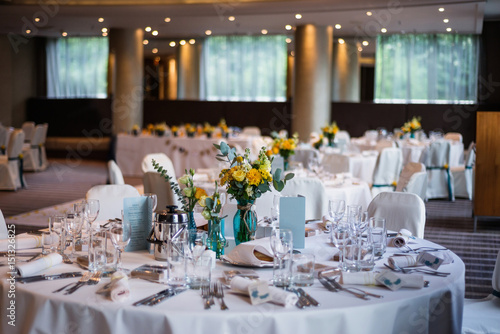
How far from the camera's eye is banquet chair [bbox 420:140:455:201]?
32.1 feet

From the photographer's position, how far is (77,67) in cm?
1886

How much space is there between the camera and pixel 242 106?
16.8m

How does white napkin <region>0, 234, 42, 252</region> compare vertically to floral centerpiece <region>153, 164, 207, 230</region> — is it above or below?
below

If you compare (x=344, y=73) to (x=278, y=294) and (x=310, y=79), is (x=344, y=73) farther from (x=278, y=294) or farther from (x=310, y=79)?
(x=278, y=294)

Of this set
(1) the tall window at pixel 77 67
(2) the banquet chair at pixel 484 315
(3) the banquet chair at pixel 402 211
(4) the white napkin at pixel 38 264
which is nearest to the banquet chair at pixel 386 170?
(3) the banquet chair at pixel 402 211

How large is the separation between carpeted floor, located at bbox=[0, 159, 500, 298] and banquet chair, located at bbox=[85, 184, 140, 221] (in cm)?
273

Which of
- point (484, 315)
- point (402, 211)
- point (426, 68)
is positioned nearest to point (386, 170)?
point (402, 211)

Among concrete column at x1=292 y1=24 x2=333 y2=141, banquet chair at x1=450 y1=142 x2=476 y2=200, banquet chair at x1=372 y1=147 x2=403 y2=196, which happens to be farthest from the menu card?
concrete column at x1=292 y1=24 x2=333 y2=141

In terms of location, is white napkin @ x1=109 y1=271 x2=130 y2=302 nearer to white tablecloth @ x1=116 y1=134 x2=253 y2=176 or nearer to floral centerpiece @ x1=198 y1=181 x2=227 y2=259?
floral centerpiece @ x1=198 y1=181 x2=227 y2=259

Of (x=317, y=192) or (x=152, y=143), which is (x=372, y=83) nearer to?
(x=152, y=143)

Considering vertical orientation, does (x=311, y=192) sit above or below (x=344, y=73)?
below

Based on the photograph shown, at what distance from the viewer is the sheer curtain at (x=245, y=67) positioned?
1752 cm

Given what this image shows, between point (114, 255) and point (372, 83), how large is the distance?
1571cm

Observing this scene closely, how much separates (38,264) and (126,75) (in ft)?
43.1
